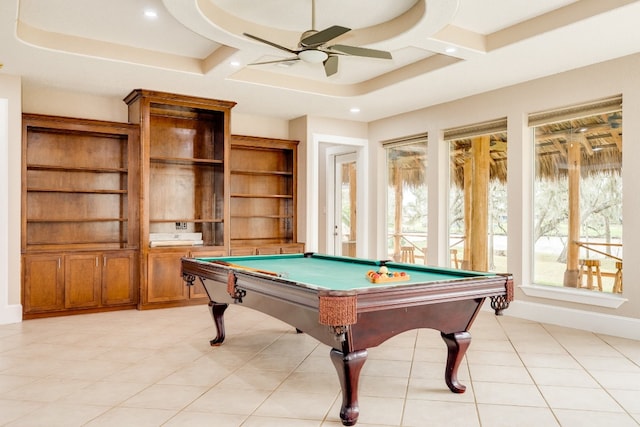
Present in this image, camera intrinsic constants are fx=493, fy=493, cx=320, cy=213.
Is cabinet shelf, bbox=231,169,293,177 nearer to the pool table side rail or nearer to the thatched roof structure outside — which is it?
the thatched roof structure outside

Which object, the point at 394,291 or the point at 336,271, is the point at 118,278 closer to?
the point at 336,271

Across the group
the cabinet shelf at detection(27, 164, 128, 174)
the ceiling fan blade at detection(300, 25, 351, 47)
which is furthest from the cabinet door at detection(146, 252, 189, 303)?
the ceiling fan blade at detection(300, 25, 351, 47)

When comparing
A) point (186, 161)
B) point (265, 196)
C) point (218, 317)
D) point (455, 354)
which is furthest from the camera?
point (265, 196)

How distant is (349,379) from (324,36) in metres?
2.04

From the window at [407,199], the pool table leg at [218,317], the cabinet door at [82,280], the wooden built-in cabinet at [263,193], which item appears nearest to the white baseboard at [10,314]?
the cabinet door at [82,280]

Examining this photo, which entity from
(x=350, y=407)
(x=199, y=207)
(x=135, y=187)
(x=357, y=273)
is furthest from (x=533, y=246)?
(x=135, y=187)

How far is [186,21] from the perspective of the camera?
3727mm

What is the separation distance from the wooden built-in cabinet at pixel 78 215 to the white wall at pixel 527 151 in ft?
11.6

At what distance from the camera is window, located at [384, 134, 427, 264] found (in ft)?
22.3

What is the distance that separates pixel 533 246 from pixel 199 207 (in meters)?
4.10

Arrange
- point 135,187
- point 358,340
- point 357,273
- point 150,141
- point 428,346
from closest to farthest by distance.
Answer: point 358,340 < point 357,273 < point 428,346 < point 135,187 < point 150,141

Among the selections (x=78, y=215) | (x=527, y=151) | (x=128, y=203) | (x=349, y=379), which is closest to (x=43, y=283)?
(x=78, y=215)

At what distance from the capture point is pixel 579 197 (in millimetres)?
5004

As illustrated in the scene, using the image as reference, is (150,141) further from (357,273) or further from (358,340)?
(358,340)
